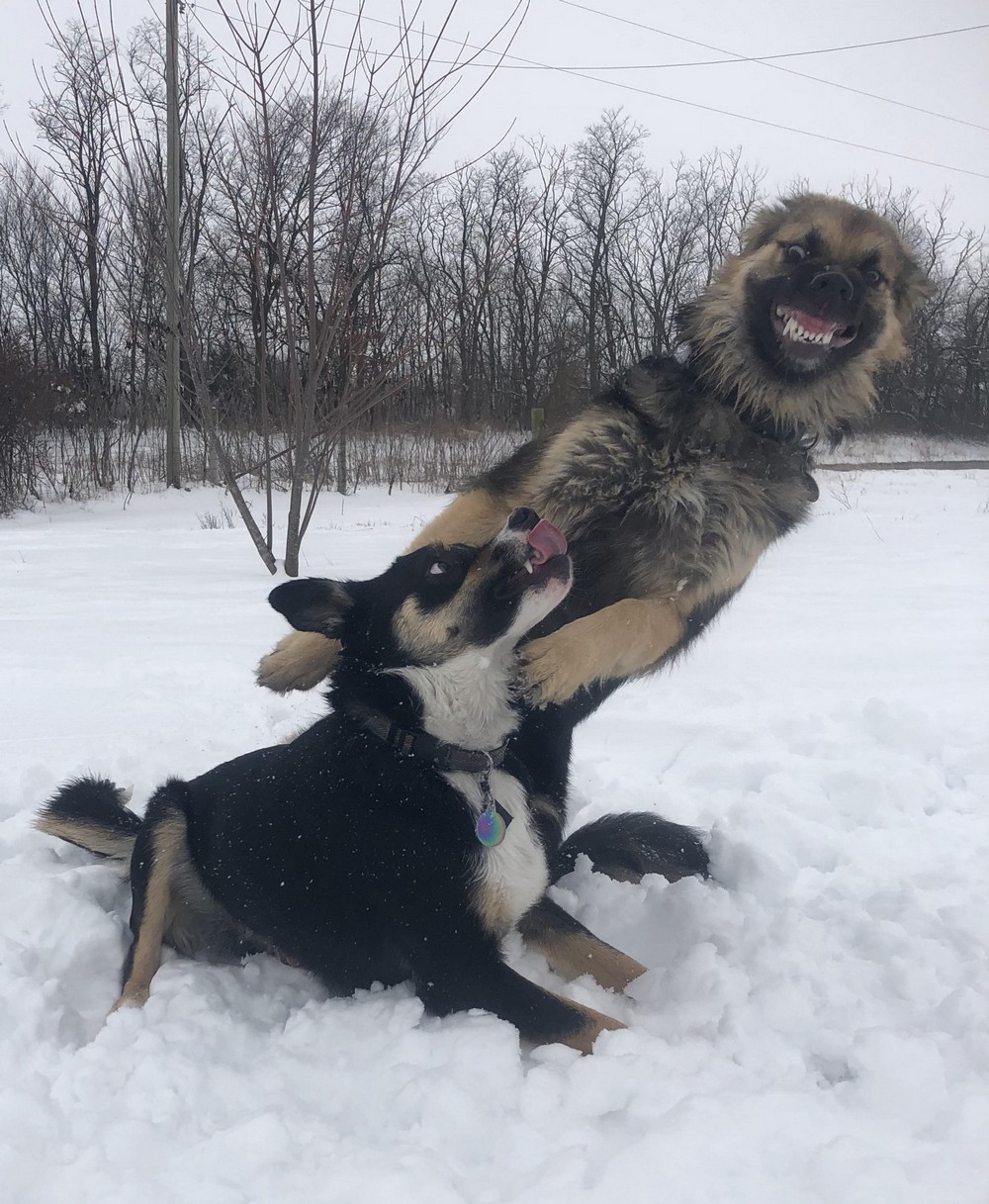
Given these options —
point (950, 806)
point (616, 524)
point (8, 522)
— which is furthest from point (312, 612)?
point (8, 522)

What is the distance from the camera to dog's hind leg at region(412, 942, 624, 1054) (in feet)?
7.64

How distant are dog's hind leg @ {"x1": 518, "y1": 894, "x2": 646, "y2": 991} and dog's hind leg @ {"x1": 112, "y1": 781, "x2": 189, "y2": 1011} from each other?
1.18 metres

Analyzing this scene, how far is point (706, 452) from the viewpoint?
315 centimetres

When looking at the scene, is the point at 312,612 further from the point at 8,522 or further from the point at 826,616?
the point at 8,522

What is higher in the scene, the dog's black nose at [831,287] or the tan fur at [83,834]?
the dog's black nose at [831,287]

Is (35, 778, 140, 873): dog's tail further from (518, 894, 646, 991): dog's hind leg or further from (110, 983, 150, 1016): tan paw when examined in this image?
(518, 894, 646, 991): dog's hind leg

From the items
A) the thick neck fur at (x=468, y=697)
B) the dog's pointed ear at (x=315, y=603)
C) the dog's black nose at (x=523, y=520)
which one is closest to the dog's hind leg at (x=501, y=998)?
the thick neck fur at (x=468, y=697)

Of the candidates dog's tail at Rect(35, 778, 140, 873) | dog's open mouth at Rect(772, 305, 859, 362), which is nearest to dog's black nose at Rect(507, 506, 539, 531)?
dog's open mouth at Rect(772, 305, 859, 362)

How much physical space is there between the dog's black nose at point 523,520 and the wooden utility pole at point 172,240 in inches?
213

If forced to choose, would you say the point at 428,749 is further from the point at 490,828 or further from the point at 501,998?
the point at 501,998

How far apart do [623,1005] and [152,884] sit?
156cm

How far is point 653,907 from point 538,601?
4.04 feet

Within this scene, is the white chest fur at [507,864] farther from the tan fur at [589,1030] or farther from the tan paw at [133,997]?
the tan paw at [133,997]

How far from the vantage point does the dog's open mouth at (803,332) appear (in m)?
3.13
